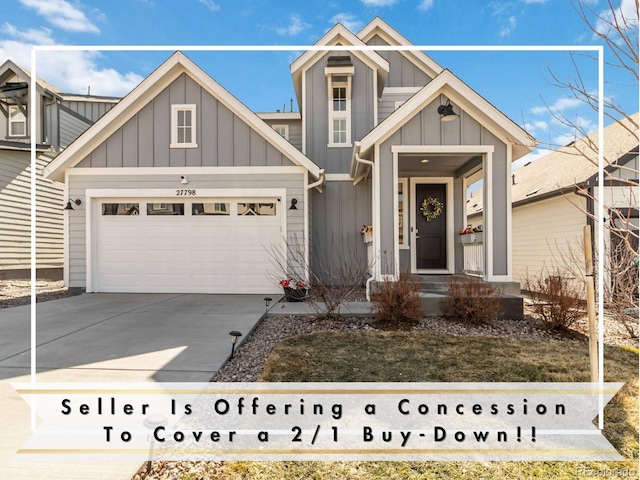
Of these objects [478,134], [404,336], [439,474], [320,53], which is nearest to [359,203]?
[478,134]

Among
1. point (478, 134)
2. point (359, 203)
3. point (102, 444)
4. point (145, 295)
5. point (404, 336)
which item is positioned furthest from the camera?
point (359, 203)

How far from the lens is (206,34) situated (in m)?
4.93

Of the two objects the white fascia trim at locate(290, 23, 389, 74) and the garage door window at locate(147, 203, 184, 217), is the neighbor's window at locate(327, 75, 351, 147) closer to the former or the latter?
the white fascia trim at locate(290, 23, 389, 74)

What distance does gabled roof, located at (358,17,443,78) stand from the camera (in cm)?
1050

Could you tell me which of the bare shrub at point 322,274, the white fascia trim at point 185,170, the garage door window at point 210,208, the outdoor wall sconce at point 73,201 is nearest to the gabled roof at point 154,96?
the white fascia trim at point 185,170

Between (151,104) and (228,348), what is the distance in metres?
6.78

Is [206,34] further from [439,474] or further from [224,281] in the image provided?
[439,474]

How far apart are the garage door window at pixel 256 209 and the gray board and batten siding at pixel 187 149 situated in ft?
3.18

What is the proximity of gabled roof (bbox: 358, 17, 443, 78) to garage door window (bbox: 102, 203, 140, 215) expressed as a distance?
8.52 meters

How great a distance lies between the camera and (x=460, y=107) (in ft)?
21.4

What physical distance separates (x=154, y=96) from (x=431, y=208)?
23.8 ft

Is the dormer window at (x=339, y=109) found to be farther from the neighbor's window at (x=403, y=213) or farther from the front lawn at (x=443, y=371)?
the front lawn at (x=443, y=371)

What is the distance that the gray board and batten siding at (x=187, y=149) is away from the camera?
318 inches

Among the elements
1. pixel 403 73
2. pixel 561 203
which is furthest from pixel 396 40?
pixel 561 203
